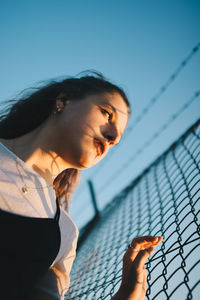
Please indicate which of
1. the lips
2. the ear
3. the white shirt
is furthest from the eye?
the white shirt

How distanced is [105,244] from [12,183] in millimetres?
1922

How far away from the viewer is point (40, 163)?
56.9 inches

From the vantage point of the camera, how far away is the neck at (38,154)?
4.67 feet

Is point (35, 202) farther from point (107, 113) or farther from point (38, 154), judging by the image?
point (107, 113)

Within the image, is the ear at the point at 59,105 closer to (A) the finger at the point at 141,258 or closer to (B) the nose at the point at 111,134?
(B) the nose at the point at 111,134

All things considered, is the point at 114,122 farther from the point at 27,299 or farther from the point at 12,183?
the point at 27,299

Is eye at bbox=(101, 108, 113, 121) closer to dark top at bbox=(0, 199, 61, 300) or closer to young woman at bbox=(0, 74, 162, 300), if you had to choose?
young woman at bbox=(0, 74, 162, 300)

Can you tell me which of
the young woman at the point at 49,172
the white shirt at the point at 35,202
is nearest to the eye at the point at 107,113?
the young woman at the point at 49,172

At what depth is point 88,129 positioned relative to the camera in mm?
1370

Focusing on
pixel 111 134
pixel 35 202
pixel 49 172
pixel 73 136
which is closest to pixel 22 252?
pixel 35 202

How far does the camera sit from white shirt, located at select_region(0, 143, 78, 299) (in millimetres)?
1190

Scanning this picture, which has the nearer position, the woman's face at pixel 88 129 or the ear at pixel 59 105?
the woman's face at pixel 88 129

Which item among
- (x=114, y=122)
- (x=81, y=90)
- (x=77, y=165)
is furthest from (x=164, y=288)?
(x=81, y=90)

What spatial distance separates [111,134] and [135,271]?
0.66 meters
